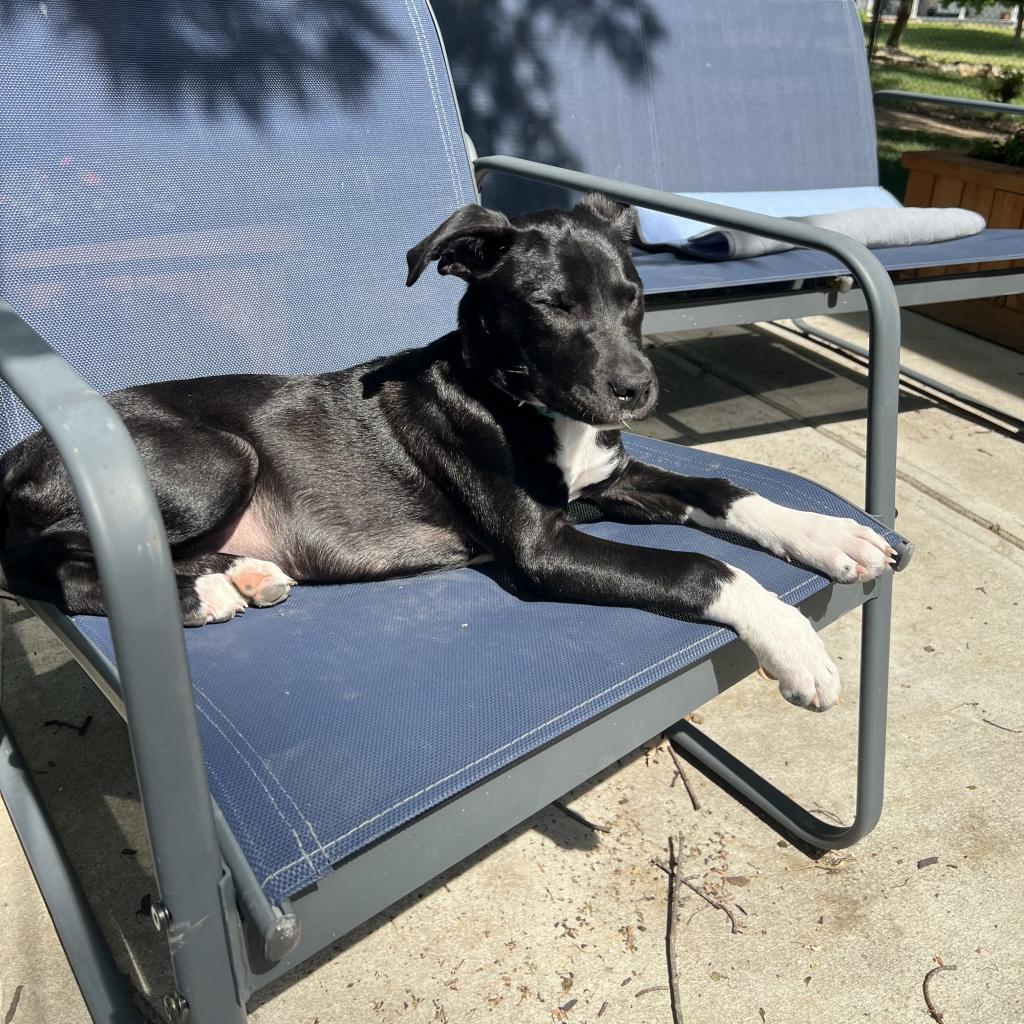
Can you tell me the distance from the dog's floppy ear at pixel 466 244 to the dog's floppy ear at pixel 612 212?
319mm

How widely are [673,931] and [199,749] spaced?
1.25m

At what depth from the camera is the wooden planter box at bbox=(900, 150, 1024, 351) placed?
546 centimetres

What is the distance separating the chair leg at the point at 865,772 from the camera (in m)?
2.11

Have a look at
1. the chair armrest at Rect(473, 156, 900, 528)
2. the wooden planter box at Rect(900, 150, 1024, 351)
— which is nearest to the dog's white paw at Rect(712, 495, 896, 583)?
the chair armrest at Rect(473, 156, 900, 528)

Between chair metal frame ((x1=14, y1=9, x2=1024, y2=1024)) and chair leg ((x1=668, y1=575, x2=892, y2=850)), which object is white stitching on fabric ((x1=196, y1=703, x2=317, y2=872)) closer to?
chair metal frame ((x1=14, y1=9, x2=1024, y2=1024))

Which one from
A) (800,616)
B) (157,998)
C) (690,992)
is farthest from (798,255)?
(157,998)

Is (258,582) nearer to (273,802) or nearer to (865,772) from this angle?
(273,802)

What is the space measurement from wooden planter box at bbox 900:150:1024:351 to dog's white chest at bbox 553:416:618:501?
414cm

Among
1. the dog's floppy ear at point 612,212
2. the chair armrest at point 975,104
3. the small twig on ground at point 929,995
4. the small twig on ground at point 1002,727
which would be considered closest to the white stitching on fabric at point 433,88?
the dog's floppy ear at point 612,212

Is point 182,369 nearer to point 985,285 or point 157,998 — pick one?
point 157,998

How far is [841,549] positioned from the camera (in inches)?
77.2

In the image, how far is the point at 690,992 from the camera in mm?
1947

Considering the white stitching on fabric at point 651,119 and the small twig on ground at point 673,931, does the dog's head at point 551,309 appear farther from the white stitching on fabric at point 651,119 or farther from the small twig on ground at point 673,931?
→ the white stitching on fabric at point 651,119

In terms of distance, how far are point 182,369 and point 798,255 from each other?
7.84 feet
